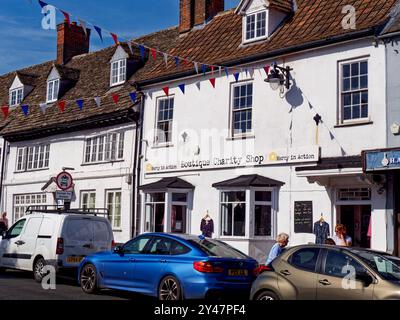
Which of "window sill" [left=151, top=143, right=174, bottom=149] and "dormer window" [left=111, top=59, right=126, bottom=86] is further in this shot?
"dormer window" [left=111, top=59, right=126, bottom=86]

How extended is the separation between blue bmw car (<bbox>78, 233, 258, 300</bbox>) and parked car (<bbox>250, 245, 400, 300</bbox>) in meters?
1.28

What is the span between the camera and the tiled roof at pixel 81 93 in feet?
84.6

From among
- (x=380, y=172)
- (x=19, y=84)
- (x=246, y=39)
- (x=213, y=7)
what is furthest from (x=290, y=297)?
(x=19, y=84)

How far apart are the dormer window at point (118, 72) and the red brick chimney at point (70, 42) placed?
758 centimetres

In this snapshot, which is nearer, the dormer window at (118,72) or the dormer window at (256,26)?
the dormer window at (256,26)

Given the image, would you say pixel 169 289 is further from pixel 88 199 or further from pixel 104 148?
pixel 88 199

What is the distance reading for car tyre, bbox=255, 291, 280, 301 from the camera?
10211mm

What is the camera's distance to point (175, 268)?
12.0 meters

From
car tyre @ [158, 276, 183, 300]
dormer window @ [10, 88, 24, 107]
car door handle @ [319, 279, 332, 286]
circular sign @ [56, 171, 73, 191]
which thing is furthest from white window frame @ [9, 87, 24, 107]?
car door handle @ [319, 279, 332, 286]

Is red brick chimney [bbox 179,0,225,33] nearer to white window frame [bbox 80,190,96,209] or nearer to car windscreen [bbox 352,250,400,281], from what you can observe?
white window frame [bbox 80,190,96,209]

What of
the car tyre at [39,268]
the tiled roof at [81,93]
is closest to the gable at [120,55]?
the tiled roof at [81,93]

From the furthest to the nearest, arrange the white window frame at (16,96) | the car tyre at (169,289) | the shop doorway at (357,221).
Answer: the white window frame at (16,96) → the shop doorway at (357,221) → the car tyre at (169,289)

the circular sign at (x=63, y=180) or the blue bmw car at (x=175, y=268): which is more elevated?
the circular sign at (x=63, y=180)

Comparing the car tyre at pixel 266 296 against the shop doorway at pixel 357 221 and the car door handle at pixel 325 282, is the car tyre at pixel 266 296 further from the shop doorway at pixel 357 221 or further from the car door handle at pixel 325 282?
the shop doorway at pixel 357 221
